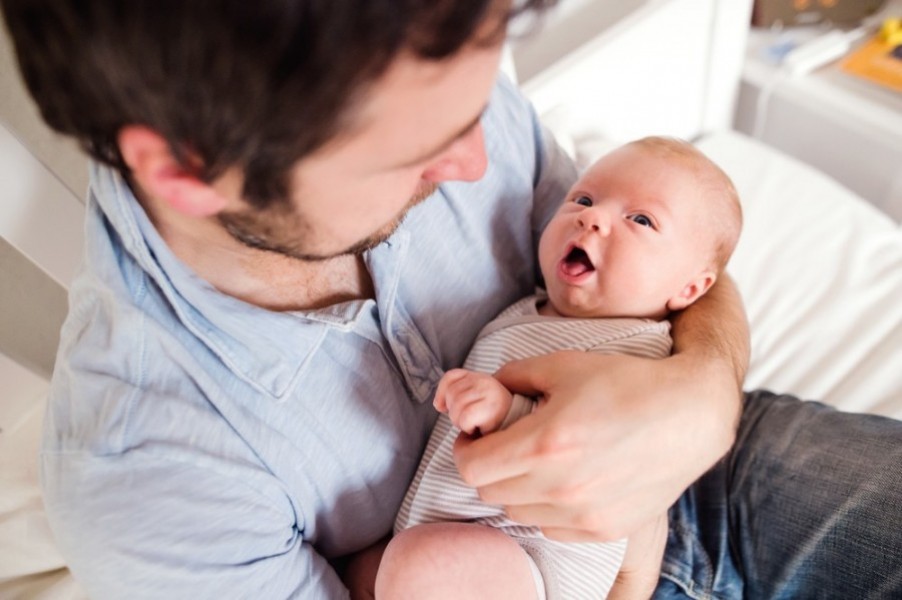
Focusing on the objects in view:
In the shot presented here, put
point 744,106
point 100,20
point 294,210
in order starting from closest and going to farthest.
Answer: point 100,20, point 294,210, point 744,106

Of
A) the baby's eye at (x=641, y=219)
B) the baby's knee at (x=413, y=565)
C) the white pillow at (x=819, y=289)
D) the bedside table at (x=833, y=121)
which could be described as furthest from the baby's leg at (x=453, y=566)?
the bedside table at (x=833, y=121)

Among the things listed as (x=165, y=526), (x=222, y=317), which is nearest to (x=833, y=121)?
(x=222, y=317)

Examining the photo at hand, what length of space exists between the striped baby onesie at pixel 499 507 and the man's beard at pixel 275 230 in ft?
0.78

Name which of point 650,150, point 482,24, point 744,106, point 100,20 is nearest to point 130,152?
point 100,20

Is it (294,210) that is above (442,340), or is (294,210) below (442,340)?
above

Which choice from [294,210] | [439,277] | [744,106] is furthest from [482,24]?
[744,106]

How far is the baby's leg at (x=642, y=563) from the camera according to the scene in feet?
2.61

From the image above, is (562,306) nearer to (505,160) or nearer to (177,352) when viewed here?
(505,160)

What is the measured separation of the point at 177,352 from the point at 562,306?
19.5 inches

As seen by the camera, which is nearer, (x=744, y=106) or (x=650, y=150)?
(x=650, y=150)

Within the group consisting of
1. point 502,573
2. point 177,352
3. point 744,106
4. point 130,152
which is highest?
point 130,152

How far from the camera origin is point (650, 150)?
2.96 feet

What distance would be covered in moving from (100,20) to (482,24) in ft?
0.87

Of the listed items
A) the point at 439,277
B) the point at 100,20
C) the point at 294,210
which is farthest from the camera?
the point at 439,277
